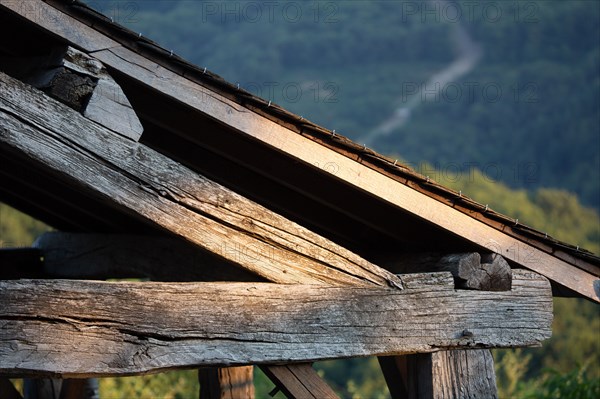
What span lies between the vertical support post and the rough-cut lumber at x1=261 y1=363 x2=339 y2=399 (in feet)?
1.70

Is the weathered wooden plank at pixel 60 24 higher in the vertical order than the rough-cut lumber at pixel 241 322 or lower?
higher

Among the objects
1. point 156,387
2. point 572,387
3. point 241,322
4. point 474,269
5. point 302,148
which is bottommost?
point 241,322

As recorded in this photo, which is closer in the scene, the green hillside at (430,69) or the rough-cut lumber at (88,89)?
the rough-cut lumber at (88,89)

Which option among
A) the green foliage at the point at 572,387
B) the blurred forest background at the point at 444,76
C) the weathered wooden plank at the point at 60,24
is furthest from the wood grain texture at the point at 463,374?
the blurred forest background at the point at 444,76

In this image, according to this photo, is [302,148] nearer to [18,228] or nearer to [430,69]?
[18,228]

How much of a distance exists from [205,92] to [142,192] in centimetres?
50

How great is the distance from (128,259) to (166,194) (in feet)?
6.73

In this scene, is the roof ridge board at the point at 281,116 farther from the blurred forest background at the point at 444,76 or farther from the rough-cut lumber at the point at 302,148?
the blurred forest background at the point at 444,76

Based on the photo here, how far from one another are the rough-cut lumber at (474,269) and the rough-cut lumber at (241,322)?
0.17 feet

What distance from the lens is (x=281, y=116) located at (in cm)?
347

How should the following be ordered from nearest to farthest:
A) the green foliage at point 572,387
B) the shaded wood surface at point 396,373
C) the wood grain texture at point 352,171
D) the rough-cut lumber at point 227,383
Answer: the wood grain texture at point 352,171
the shaded wood surface at point 396,373
the rough-cut lumber at point 227,383
the green foliage at point 572,387

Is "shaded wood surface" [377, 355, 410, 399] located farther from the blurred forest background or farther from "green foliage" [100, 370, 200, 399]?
the blurred forest background

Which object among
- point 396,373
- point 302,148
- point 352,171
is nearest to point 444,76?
point 396,373

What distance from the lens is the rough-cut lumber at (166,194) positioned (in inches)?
120
